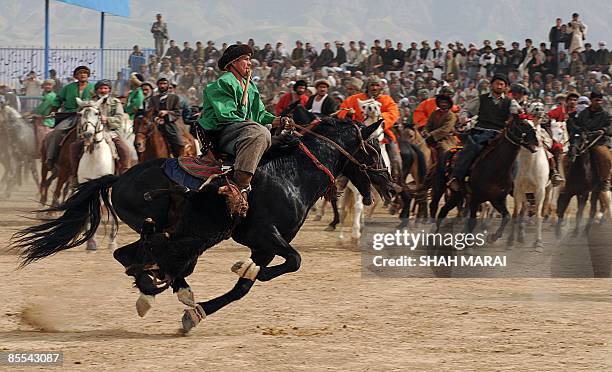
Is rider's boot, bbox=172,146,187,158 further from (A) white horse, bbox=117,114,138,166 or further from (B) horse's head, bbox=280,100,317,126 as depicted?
(B) horse's head, bbox=280,100,317,126

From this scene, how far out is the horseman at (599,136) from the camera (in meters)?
16.4

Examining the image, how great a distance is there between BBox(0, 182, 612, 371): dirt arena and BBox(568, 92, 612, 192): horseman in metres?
4.55

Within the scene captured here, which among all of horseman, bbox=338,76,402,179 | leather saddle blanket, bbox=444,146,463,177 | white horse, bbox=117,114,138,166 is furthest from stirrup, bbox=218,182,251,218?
white horse, bbox=117,114,138,166

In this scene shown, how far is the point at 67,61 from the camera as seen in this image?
38.6m

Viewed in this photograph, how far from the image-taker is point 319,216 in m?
19.1

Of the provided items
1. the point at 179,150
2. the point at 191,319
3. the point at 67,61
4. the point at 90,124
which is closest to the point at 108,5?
the point at 67,61

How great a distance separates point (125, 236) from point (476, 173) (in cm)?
529

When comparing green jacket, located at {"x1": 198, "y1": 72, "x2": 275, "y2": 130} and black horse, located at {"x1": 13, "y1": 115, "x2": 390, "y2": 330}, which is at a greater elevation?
green jacket, located at {"x1": 198, "y1": 72, "x2": 275, "y2": 130}

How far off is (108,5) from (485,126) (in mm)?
24809

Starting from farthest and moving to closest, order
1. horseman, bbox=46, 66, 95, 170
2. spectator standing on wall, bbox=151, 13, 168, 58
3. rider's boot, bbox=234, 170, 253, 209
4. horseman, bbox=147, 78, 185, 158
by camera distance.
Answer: spectator standing on wall, bbox=151, 13, 168, 58, horseman, bbox=147, 78, 185, 158, horseman, bbox=46, 66, 95, 170, rider's boot, bbox=234, 170, 253, 209

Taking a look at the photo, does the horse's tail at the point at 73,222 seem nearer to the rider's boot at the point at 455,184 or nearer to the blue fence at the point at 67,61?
the rider's boot at the point at 455,184

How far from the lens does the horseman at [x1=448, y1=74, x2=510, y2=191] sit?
48.2 ft

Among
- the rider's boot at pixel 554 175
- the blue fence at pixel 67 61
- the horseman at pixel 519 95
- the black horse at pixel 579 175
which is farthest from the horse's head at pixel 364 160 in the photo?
the blue fence at pixel 67 61

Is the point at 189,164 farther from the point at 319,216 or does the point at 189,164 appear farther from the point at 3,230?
the point at 319,216
